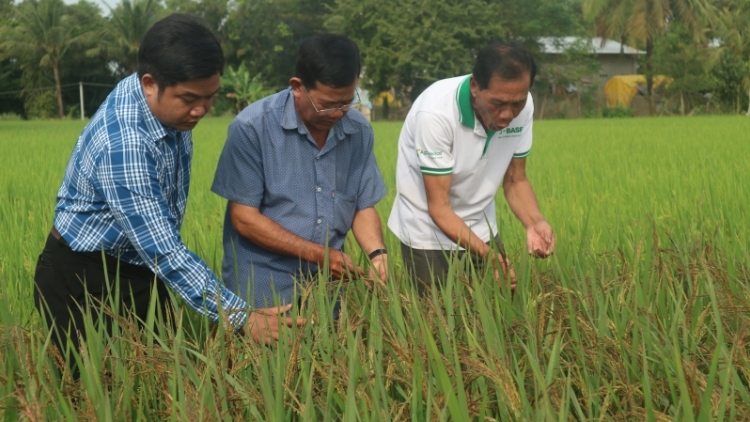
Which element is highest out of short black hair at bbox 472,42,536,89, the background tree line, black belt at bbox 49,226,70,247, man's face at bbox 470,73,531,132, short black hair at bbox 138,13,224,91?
short black hair at bbox 138,13,224,91

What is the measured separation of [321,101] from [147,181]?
1.69 ft

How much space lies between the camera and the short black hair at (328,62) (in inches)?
84.5

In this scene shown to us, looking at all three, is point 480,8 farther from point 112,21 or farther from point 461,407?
point 461,407

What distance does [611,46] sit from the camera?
4119cm

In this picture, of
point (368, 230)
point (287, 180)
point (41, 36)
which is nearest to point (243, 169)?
point (287, 180)

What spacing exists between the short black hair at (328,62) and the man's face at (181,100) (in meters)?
0.32

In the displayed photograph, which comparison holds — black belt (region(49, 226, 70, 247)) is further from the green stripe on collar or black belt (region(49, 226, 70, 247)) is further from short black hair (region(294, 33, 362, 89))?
the green stripe on collar

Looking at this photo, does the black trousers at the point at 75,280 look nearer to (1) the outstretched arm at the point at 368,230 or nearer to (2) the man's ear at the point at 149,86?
(2) the man's ear at the point at 149,86

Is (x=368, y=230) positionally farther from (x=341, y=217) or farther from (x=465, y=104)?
(x=465, y=104)

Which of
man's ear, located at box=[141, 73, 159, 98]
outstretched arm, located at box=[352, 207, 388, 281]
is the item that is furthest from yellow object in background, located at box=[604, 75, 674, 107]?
man's ear, located at box=[141, 73, 159, 98]

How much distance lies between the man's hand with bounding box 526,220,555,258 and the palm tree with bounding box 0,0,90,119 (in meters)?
34.4

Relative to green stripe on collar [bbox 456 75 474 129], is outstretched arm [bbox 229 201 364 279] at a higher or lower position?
lower

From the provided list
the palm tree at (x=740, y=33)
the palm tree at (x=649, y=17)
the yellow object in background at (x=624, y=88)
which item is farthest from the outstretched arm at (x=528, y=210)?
the yellow object in background at (x=624, y=88)

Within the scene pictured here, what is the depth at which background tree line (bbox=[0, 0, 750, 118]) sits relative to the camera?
29375 mm
